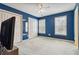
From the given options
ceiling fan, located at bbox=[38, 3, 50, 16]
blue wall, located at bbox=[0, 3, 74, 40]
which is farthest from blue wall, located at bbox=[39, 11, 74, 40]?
ceiling fan, located at bbox=[38, 3, 50, 16]

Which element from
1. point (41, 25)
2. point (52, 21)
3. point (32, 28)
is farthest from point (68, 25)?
point (32, 28)

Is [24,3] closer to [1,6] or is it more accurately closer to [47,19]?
[1,6]

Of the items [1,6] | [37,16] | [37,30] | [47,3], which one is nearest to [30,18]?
[37,16]

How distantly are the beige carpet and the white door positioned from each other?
97mm

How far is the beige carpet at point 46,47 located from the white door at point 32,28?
0.10 metres

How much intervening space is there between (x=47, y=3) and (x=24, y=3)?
432mm

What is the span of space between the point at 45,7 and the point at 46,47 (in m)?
0.80

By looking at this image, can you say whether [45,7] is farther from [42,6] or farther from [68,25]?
[68,25]

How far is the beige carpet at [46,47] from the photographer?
5.10ft

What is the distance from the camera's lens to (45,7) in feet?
5.36

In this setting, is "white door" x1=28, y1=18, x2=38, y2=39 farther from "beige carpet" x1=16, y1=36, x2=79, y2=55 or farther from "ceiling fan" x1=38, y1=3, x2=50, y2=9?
"ceiling fan" x1=38, y1=3, x2=50, y2=9

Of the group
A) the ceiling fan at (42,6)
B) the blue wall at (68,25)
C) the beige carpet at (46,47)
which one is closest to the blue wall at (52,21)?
the blue wall at (68,25)
